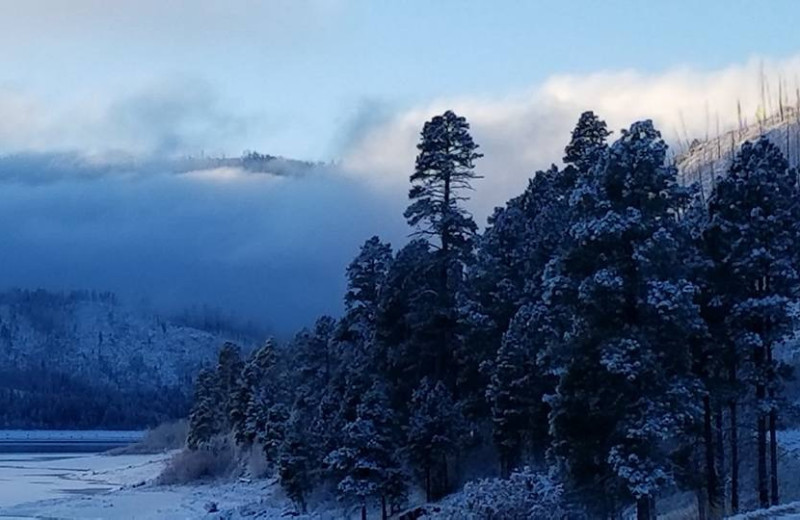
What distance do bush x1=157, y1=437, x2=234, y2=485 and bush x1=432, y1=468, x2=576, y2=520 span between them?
70.1m

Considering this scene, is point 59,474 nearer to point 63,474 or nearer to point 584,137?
point 63,474

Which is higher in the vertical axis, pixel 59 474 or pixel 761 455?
pixel 761 455

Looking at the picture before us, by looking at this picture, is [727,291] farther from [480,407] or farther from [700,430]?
[480,407]

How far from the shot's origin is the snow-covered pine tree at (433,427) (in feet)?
175

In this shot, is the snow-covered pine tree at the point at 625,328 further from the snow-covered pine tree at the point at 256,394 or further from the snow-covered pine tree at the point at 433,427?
the snow-covered pine tree at the point at 256,394

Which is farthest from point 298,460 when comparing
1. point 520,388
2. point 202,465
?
point 202,465

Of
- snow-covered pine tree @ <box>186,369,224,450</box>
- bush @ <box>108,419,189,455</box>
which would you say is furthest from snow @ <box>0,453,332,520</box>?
bush @ <box>108,419,189,455</box>

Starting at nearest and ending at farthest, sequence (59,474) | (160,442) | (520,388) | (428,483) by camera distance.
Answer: (520,388) < (428,483) < (59,474) < (160,442)

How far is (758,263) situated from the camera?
37.5 meters

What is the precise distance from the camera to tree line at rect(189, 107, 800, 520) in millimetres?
32312

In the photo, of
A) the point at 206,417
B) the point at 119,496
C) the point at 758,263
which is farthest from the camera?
the point at 206,417

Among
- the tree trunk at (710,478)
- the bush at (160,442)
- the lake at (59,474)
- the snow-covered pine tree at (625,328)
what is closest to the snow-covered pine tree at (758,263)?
the tree trunk at (710,478)

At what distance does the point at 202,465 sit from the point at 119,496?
1330 cm

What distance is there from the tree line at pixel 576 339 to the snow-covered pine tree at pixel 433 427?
0.11 metres
